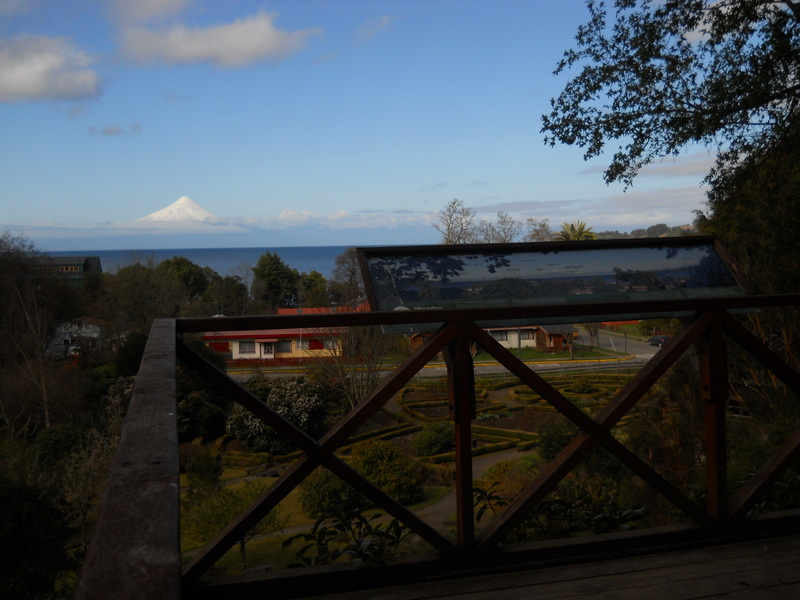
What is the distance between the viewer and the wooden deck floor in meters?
1.98

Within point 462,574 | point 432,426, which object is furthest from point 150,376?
point 432,426

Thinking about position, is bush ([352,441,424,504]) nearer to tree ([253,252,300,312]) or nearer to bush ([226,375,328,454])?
bush ([226,375,328,454])

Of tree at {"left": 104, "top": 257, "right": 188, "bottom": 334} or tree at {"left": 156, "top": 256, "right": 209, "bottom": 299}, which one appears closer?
tree at {"left": 104, "top": 257, "right": 188, "bottom": 334}

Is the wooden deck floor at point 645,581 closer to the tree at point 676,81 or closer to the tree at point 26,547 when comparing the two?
the tree at point 676,81

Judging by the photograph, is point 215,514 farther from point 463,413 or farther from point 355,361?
point 355,361

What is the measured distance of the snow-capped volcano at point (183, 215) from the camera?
134625 millimetres

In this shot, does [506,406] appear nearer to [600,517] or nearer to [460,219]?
[460,219]

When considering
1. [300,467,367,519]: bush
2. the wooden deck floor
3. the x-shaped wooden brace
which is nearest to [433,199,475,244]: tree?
[300,467,367,519]: bush

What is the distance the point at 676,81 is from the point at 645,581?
7683mm

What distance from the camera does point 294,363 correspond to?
102ft

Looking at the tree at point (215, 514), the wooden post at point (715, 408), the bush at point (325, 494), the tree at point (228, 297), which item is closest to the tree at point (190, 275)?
the tree at point (228, 297)

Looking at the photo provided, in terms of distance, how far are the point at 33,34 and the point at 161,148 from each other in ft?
78.7

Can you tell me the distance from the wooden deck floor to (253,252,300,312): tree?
4732cm

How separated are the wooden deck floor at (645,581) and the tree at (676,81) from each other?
21.8 ft
